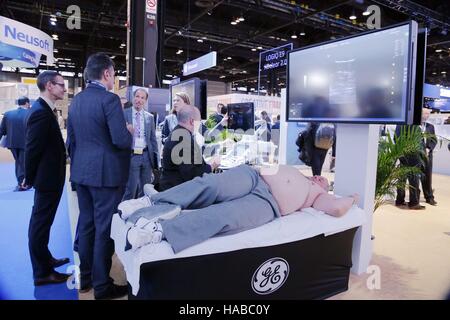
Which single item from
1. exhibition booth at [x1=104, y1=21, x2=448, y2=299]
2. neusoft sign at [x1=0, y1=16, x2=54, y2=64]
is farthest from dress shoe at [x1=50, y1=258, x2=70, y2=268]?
neusoft sign at [x1=0, y1=16, x2=54, y2=64]

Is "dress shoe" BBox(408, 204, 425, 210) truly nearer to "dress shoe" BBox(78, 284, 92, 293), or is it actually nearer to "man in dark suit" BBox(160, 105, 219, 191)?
"man in dark suit" BBox(160, 105, 219, 191)

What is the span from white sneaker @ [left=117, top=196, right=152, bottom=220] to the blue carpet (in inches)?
26.8

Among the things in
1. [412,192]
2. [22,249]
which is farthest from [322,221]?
[412,192]

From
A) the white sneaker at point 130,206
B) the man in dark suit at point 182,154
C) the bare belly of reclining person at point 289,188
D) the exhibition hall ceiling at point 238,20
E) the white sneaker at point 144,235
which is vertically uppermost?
the exhibition hall ceiling at point 238,20

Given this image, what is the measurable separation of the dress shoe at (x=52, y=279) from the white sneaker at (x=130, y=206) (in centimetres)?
76

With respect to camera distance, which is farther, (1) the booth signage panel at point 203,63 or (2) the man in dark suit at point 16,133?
(1) the booth signage panel at point 203,63

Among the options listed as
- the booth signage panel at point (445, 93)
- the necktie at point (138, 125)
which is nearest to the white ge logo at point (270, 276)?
the necktie at point (138, 125)

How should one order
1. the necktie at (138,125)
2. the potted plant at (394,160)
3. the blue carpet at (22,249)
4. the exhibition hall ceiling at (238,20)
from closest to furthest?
the blue carpet at (22,249) → the potted plant at (394,160) → the necktie at (138,125) → the exhibition hall ceiling at (238,20)

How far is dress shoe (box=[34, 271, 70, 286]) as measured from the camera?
2.36m

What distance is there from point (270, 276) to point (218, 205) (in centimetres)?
49

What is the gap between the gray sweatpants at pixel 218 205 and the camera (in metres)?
1.72

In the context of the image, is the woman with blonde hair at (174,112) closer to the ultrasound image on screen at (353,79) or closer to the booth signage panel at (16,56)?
the ultrasound image on screen at (353,79)
